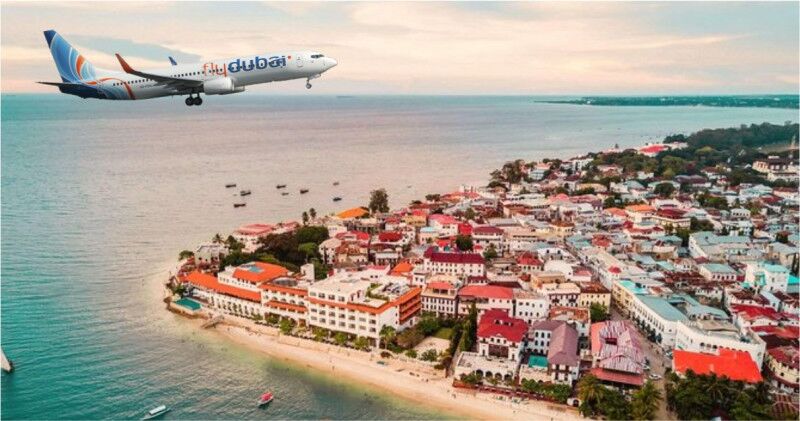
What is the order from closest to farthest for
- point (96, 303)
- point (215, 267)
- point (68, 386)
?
point (68, 386) → point (96, 303) → point (215, 267)

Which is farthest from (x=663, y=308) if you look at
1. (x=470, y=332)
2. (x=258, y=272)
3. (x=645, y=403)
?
(x=258, y=272)

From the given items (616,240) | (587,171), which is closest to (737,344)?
(616,240)

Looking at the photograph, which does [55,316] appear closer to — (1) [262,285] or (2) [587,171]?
(1) [262,285]

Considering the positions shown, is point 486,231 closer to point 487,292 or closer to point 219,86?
point 487,292

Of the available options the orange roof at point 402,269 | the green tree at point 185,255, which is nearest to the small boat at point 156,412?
the orange roof at point 402,269

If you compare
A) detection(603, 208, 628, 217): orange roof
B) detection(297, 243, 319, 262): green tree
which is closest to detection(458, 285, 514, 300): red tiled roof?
detection(297, 243, 319, 262): green tree

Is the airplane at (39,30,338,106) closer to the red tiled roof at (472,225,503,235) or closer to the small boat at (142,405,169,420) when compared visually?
the small boat at (142,405,169,420)
